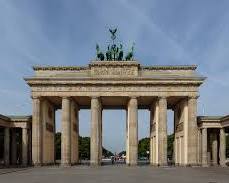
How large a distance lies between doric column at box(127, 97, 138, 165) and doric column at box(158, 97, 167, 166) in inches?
153

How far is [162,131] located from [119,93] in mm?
9653

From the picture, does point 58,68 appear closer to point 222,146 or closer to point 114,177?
point 222,146

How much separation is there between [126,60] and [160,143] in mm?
15680

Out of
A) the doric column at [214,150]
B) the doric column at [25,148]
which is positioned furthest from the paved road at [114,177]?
the doric column at [214,150]

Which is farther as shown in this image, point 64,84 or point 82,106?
point 82,106

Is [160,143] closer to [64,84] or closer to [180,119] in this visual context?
[180,119]

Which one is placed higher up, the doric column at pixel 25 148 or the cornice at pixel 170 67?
the cornice at pixel 170 67

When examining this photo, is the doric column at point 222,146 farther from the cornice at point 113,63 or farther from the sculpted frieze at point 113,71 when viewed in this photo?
the cornice at point 113,63

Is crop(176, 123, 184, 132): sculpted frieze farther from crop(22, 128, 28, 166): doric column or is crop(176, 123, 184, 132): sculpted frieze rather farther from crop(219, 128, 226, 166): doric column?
crop(22, 128, 28, 166): doric column

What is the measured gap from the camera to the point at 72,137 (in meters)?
82.0

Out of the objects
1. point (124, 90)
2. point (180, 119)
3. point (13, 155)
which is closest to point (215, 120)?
point (180, 119)

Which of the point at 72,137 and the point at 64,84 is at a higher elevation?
the point at 64,84

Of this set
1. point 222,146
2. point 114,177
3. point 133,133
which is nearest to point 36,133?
point 133,133

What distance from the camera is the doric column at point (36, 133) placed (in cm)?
7521
